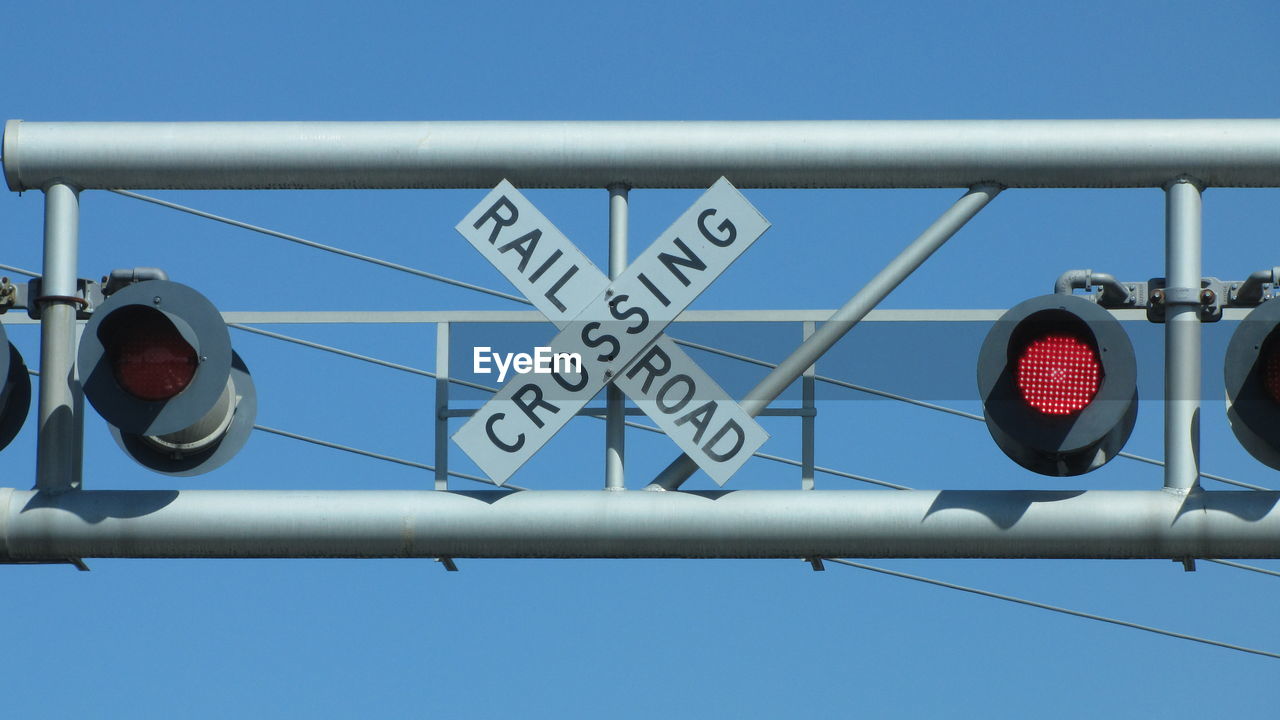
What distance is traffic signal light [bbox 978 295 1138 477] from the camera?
5801 mm

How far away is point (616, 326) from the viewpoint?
238 inches

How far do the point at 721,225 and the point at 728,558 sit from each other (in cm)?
97

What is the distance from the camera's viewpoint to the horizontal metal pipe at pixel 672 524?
593 centimetres

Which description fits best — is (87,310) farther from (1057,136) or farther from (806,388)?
(1057,136)

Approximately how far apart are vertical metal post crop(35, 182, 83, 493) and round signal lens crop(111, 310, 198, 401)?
369 millimetres

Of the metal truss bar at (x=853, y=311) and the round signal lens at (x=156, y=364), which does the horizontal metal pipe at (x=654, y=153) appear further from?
the round signal lens at (x=156, y=364)

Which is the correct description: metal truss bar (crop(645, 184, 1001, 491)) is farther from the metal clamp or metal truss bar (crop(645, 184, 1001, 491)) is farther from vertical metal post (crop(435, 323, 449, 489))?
the metal clamp

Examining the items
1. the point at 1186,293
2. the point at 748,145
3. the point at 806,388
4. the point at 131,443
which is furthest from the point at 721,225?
the point at 131,443

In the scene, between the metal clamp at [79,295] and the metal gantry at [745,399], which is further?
the metal clamp at [79,295]

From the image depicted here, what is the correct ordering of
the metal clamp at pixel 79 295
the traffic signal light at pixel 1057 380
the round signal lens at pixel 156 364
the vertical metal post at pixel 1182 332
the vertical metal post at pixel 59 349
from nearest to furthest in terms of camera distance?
1. the traffic signal light at pixel 1057 380
2. the round signal lens at pixel 156 364
3. the vertical metal post at pixel 1182 332
4. the vertical metal post at pixel 59 349
5. the metal clamp at pixel 79 295

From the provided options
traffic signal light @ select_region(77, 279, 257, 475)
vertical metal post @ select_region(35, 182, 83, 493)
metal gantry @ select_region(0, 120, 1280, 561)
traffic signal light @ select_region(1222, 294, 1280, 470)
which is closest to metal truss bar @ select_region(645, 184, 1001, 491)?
metal gantry @ select_region(0, 120, 1280, 561)

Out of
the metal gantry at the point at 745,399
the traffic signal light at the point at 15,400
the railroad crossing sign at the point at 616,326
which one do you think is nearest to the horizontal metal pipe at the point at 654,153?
the metal gantry at the point at 745,399

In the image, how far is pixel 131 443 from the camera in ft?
20.5

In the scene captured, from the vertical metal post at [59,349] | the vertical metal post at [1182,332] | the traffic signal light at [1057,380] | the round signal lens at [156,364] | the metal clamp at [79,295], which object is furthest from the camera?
the metal clamp at [79,295]
